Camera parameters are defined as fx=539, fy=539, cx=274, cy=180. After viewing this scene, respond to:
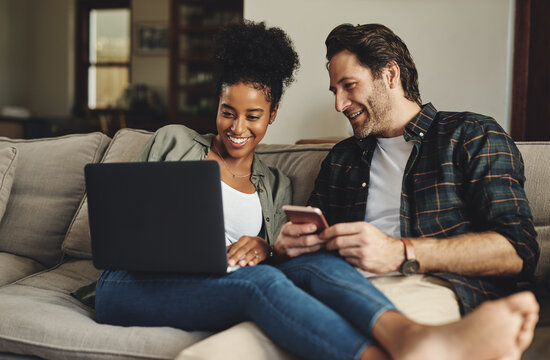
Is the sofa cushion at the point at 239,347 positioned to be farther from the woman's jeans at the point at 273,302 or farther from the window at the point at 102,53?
the window at the point at 102,53

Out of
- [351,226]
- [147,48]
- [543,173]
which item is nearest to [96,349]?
[351,226]

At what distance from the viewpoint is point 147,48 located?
665cm

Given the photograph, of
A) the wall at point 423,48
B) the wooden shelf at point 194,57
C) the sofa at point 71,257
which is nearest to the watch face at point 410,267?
the sofa at point 71,257

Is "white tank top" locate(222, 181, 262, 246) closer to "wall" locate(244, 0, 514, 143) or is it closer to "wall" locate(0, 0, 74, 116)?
"wall" locate(244, 0, 514, 143)

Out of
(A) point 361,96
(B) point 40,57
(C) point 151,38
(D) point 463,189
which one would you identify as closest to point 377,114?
(A) point 361,96

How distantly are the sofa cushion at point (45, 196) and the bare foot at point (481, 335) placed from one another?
141cm

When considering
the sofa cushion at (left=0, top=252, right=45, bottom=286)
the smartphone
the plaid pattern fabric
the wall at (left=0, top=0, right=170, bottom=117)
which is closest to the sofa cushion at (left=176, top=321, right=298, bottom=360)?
the smartphone

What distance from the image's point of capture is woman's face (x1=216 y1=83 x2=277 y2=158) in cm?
166

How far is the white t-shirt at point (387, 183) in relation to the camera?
1.53 m

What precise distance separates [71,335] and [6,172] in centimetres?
88

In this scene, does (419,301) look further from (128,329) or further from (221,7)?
(221,7)

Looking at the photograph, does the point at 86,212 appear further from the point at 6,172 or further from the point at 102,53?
the point at 102,53

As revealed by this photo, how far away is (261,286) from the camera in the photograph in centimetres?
118

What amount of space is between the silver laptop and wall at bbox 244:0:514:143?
1753mm
